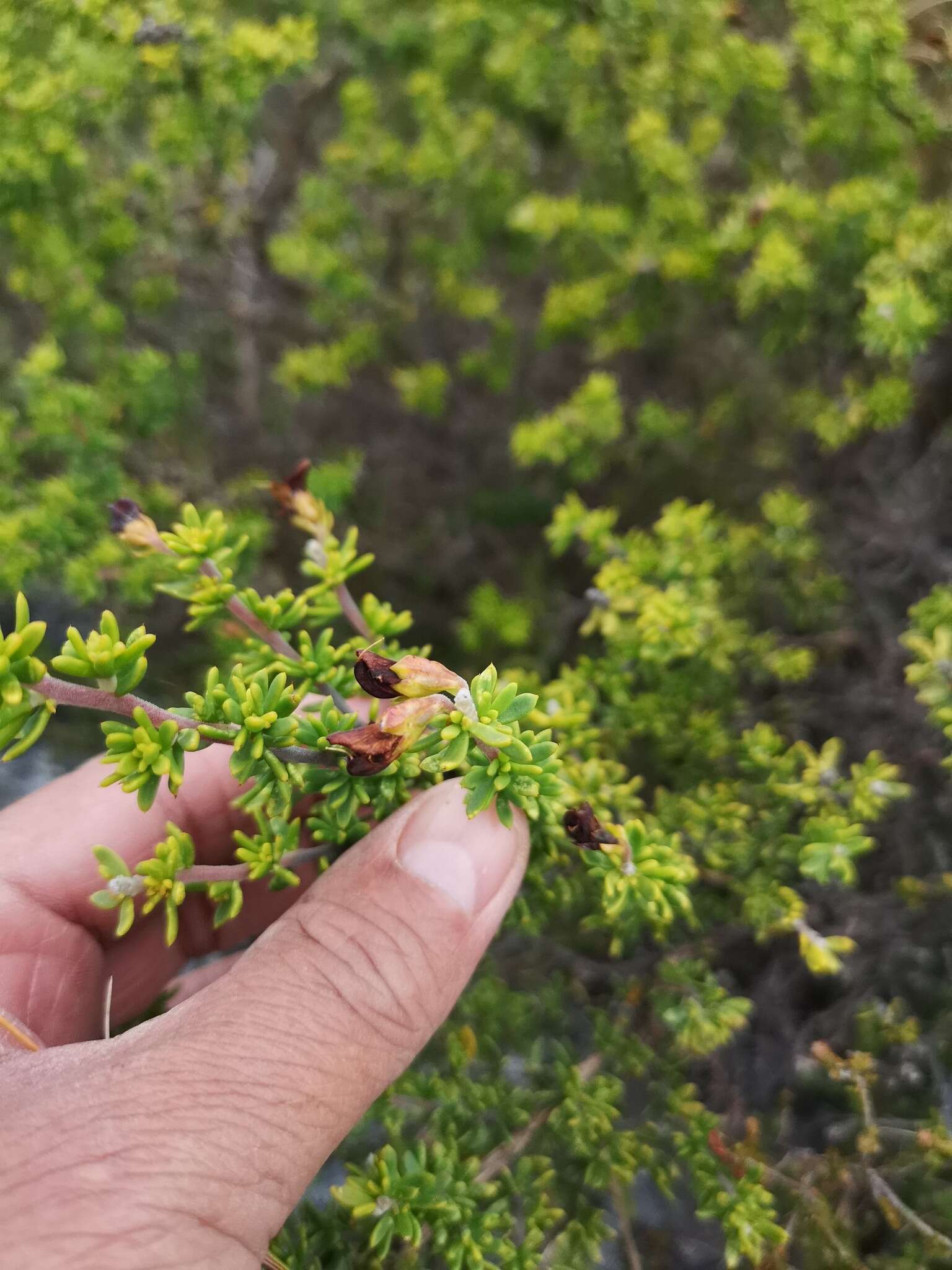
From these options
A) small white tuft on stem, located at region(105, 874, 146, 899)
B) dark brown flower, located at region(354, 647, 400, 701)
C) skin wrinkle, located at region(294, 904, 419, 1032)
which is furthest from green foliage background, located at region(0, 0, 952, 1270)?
small white tuft on stem, located at region(105, 874, 146, 899)

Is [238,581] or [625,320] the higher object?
[625,320]

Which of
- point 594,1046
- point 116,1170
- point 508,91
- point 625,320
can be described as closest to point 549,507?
point 625,320

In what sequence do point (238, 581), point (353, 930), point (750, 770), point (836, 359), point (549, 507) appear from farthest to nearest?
point (549, 507), point (238, 581), point (836, 359), point (750, 770), point (353, 930)

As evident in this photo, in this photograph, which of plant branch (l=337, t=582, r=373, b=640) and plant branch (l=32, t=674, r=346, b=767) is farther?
plant branch (l=337, t=582, r=373, b=640)

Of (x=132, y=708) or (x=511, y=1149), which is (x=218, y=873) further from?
(x=511, y=1149)

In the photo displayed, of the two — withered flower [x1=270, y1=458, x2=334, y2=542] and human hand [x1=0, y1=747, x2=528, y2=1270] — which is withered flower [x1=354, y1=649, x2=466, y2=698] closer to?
human hand [x1=0, y1=747, x2=528, y2=1270]

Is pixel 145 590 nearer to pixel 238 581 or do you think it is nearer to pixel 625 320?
pixel 238 581

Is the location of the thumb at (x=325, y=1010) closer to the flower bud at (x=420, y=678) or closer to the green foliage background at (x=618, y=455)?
the green foliage background at (x=618, y=455)

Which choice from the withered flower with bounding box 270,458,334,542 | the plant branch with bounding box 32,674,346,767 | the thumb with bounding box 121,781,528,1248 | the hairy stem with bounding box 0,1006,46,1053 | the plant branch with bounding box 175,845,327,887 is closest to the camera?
the plant branch with bounding box 32,674,346,767
